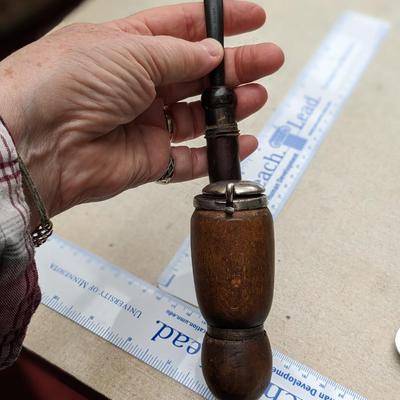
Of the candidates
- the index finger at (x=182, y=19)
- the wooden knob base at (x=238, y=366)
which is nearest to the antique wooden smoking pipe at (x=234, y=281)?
the wooden knob base at (x=238, y=366)

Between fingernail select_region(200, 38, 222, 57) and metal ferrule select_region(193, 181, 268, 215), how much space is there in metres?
0.18

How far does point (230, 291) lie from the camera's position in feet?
1.82

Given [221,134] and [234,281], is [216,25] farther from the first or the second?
[234,281]

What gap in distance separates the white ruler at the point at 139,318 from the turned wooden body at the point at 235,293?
0.12 m

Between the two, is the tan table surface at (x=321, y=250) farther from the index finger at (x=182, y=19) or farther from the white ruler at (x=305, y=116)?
the index finger at (x=182, y=19)

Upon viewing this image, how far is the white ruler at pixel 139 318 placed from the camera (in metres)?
0.67

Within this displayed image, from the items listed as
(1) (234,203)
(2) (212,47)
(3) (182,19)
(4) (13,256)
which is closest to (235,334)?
(1) (234,203)

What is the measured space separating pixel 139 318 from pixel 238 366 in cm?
23

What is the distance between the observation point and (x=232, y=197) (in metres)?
0.57

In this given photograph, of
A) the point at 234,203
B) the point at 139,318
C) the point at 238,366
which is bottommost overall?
the point at 139,318


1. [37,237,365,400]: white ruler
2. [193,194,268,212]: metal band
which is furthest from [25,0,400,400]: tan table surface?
[193,194,268,212]: metal band

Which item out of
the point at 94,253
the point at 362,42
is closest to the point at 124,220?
the point at 94,253

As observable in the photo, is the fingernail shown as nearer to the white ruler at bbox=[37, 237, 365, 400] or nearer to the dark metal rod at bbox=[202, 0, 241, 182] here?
the dark metal rod at bbox=[202, 0, 241, 182]

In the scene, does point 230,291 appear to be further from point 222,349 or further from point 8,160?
point 8,160
